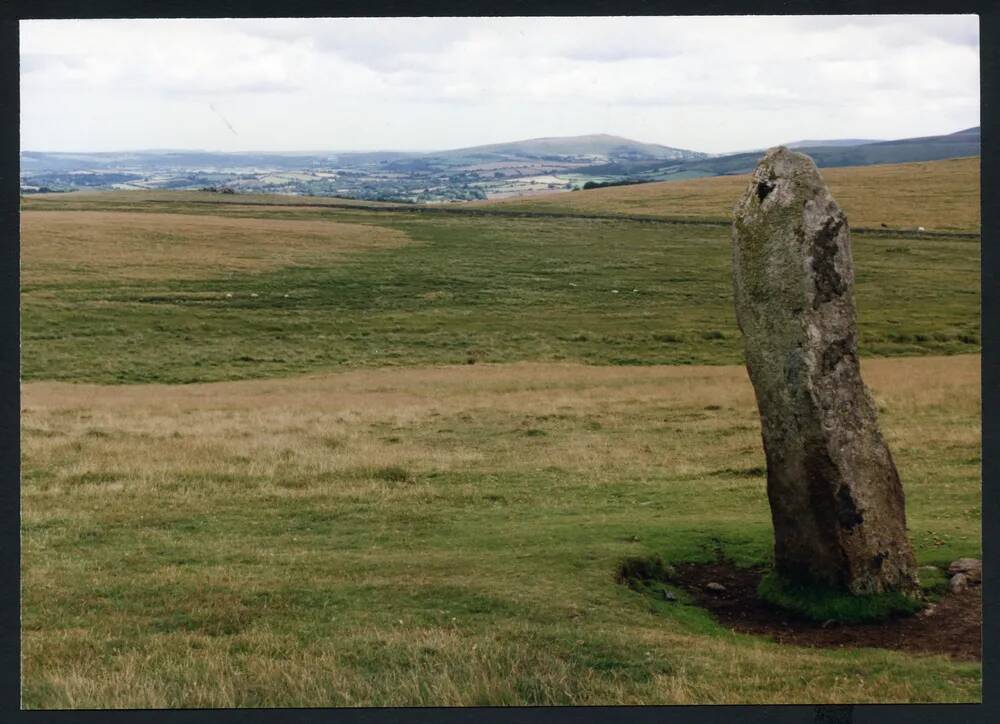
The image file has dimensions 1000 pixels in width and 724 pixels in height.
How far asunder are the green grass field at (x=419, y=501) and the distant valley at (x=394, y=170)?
2162cm

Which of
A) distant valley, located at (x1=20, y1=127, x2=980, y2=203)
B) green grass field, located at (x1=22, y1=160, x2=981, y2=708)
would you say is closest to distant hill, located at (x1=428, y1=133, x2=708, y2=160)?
distant valley, located at (x1=20, y1=127, x2=980, y2=203)

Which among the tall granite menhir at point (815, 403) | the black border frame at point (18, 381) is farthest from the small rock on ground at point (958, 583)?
the black border frame at point (18, 381)

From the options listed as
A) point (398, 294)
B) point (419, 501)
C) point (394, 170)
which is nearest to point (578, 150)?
point (394, 170)

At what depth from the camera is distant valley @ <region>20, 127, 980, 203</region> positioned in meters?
83.1

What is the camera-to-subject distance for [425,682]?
13.0 metres

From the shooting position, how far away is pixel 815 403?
15.0 metres

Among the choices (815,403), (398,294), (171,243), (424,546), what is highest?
(171,243)

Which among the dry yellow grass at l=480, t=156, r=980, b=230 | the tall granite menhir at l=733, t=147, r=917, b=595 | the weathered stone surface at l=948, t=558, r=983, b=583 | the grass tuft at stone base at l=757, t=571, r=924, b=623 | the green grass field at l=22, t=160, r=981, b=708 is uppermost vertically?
the dry yellow grass at l=480, t=156, r=980, b=230

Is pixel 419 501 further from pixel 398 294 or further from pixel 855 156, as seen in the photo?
pixel 855 156

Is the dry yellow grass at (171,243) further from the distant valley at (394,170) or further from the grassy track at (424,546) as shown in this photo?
the grassy track at (424,546)

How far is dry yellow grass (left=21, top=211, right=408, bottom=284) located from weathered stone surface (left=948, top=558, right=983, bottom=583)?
6610cm

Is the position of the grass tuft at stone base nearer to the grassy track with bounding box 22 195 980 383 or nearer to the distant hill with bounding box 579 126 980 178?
the grassy track with bounding box 22 195 980 383

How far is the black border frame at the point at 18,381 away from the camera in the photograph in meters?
11.7

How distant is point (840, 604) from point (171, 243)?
7873 cm
